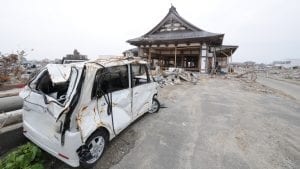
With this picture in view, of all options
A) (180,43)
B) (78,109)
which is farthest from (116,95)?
(180,43)

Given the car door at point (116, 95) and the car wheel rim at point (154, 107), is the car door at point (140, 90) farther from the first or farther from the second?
the car wheel rim at point (154, 107)

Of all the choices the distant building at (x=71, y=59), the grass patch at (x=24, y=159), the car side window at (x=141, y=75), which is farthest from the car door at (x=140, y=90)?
the grass patch at (x=24, y=159)

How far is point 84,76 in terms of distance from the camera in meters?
2.00

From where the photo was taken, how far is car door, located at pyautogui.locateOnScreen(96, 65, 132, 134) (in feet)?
7.74

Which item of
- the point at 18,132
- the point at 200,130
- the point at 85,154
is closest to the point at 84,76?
the point at 85,154

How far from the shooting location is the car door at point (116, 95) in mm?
2359

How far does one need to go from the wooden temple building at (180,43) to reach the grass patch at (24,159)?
13443 millimetres

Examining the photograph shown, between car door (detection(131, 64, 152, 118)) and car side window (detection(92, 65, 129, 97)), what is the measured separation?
0.23 metres

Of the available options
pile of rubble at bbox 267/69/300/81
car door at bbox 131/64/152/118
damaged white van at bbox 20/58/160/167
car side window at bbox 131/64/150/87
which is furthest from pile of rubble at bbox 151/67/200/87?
pile of rubble at bbox 267/69/300/81

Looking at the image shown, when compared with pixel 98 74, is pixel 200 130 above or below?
below

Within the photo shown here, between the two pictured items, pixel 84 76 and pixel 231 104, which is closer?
pixel 84 76

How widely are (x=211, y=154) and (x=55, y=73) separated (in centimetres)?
296

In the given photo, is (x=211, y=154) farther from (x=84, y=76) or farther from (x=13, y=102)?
(x=13, y=102)

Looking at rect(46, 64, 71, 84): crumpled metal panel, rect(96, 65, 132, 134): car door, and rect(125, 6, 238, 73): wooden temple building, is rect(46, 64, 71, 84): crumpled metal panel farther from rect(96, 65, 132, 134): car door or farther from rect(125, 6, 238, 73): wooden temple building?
rect(125, 6, 238, 73): wooden temple building
